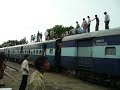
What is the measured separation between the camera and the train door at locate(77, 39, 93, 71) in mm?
18397

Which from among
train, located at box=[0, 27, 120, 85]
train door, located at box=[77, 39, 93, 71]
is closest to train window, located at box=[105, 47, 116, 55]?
train, located at box=[0, 27, 120, 85]

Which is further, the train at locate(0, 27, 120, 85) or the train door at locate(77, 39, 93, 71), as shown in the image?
the train door at locate(77, 39, 93, 71)

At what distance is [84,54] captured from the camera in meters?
19.3

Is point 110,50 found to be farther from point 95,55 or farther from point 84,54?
point 84,54

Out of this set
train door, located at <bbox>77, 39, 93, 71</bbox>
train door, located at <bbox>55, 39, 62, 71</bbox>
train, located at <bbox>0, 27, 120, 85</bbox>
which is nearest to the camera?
train, located at <bbox>0, 27, 120, 85</bbox>

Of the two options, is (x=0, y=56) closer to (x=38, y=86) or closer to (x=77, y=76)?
(x=38, y=86)

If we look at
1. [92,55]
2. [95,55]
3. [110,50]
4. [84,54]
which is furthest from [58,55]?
[110,50]

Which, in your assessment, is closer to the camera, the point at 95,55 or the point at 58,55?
the point at 95,55

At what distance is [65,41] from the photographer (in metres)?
23.5

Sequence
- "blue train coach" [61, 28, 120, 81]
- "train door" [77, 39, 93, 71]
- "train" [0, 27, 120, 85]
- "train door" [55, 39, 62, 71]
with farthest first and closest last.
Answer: "train door" [55, 39, 62, 71], "train door" [77, 39, 93, 71], "train" [0, 27, 120, 85], "blue train coach" [61, 28, 120, 81]

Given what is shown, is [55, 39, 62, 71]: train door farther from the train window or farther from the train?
the train window

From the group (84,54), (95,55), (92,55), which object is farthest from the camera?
(84,54)

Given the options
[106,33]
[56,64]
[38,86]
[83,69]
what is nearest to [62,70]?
[56,64]

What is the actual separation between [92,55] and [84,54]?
1.48 meters
